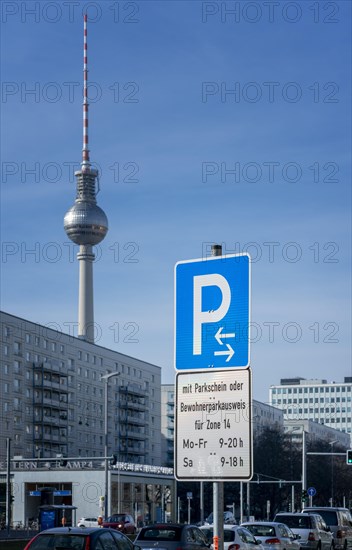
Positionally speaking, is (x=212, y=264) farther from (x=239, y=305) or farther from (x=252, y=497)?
(x=252, y=497)

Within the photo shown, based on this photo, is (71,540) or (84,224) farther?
(84,224)

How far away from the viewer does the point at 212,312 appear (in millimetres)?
7859

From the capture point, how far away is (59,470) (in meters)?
97.8

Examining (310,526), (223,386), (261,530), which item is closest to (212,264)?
(223,386)

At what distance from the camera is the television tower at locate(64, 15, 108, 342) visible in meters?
155

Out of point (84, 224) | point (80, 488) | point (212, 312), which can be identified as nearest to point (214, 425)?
point (212, 312)

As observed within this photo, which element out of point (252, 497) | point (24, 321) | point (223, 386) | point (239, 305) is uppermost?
point (24, 321)

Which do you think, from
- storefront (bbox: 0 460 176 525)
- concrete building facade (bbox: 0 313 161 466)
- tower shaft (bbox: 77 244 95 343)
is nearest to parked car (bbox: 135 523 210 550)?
storefront (bbox: 0 460 176 525)

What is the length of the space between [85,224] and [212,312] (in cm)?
15189

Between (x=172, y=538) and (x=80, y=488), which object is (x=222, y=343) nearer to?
(x=172, y=538)

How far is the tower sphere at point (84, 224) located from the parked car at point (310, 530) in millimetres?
120856

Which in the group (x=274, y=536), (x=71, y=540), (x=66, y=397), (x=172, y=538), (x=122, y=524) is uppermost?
(x=66, y=397)

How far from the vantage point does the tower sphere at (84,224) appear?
159250mm

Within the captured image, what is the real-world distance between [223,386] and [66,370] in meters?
111
